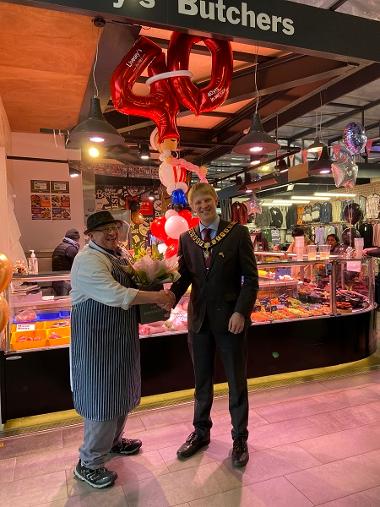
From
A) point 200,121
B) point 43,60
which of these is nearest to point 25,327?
Answer: point 43,60

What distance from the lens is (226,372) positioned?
275 centimetres

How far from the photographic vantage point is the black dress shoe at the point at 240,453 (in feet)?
8.61

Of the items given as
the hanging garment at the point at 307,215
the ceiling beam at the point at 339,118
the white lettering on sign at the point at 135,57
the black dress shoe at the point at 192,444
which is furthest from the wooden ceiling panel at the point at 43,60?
the hanging garment at the point at 307,215

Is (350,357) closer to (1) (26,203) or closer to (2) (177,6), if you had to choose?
(2) (177,6)

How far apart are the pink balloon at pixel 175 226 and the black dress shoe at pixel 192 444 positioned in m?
1.91

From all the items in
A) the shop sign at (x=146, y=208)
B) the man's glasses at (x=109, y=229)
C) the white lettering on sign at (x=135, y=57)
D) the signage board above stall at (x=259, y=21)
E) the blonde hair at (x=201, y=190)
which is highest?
the white lettering on sign at (x=135, y=57)

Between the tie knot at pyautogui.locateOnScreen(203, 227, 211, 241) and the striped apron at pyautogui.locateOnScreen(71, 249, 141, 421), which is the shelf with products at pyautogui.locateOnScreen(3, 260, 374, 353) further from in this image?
the tie knot at pyautogui.locateOnScreen(203, 227, 211, 241)

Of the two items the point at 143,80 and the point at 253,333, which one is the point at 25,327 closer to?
the point at 253,333

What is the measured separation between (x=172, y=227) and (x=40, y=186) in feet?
11.4

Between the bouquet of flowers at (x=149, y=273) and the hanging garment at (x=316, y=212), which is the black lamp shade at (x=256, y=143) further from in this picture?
the hanging garment at (x=316, y=212)

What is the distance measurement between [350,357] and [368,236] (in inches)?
235

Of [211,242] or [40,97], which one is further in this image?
[40,97]

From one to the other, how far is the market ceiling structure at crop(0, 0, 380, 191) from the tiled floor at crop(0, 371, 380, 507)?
2.92 metres

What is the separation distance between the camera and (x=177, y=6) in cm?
222
